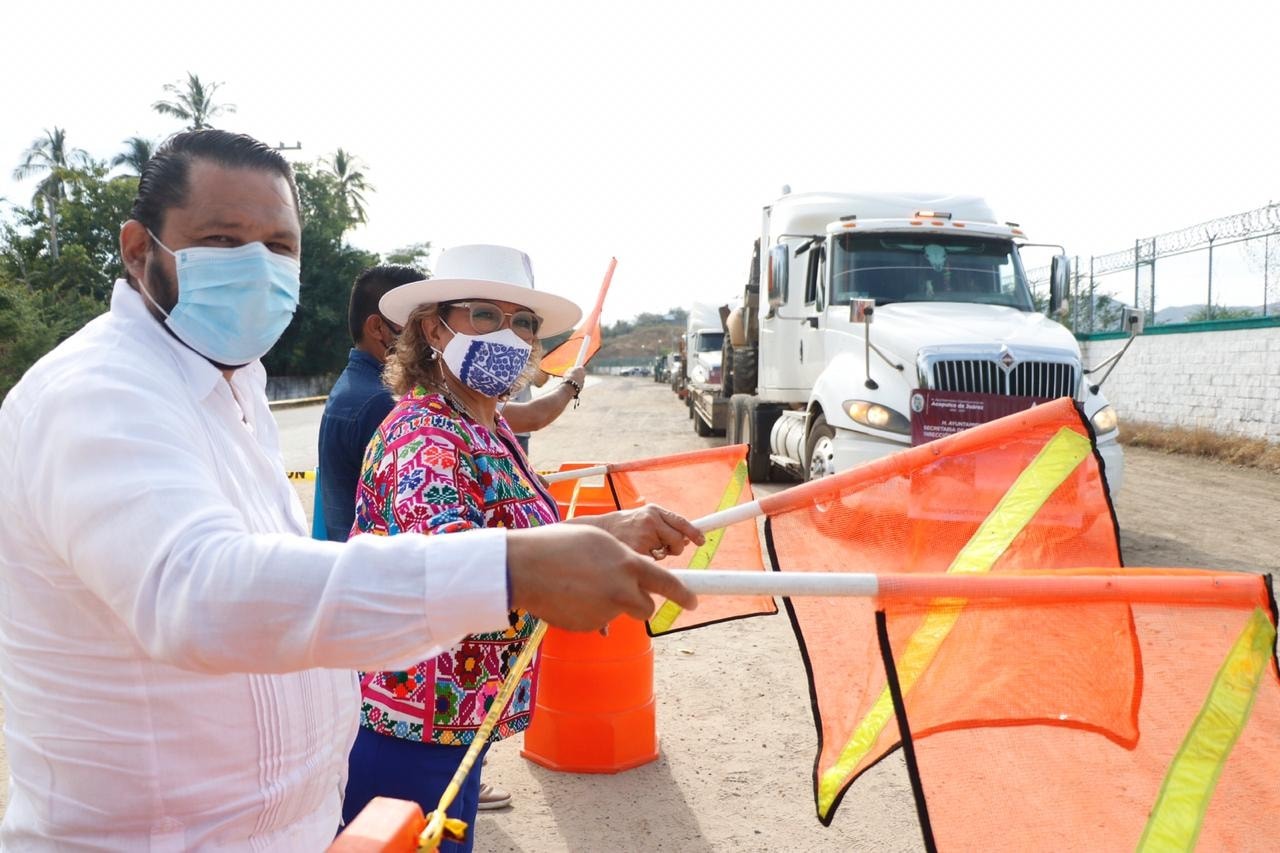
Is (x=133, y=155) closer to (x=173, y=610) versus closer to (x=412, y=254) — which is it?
(x=412, y=254)

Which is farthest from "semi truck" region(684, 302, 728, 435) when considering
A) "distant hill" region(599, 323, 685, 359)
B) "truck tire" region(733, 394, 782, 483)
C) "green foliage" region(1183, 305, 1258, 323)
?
"distant hill" region(599, 323, 685, 359)

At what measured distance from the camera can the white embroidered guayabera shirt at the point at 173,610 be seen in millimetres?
1014

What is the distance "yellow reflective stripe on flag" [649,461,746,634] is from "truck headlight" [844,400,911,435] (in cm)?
452

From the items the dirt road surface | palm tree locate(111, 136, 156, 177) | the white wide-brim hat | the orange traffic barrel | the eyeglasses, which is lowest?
the dirt road surface

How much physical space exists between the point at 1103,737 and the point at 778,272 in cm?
818

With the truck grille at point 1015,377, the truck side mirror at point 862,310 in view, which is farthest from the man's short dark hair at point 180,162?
the truck grille at point 1015,377

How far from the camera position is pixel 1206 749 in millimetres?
1561

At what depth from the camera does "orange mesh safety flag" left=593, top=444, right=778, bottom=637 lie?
10.9ft

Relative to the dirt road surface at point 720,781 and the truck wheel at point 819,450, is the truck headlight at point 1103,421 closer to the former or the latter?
the dirt road surface at point 720,781

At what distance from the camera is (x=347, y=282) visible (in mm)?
43219

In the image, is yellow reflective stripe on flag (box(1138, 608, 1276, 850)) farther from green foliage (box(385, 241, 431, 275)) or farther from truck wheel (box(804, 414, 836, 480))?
green foliage (box(385, 241, 431, 275))

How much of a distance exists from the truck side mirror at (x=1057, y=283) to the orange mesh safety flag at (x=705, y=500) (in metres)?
7.05

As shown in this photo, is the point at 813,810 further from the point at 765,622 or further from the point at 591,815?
the point at 765,622

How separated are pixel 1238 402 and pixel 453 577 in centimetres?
1610
